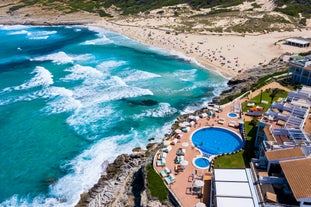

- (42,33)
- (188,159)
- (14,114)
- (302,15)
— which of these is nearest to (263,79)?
(188,159)

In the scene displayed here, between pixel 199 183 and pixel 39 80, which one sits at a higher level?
pixel 199 183

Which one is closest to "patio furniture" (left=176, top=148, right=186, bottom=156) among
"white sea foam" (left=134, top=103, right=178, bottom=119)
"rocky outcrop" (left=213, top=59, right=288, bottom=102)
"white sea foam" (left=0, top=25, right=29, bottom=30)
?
"white sea foam" (left=134, top=103, right=178, bottom=119)

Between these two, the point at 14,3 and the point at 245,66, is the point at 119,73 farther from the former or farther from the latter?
the point at 14,3

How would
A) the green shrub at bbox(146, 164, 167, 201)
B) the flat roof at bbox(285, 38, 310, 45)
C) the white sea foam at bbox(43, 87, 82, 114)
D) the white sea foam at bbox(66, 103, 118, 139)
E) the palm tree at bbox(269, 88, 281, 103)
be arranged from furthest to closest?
the flat roof at bbox(285, 38, 310, 45), the white sea foam at bbox(43, 87, 82, 114), the white sea foam at bbox(66, 103, 118, 139), the palm tree at bbox(269, 88, 281, 103), the green shrub at bbox(146, 164, 167, 201)

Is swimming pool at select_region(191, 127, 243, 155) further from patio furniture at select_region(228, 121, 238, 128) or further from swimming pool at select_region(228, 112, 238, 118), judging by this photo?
swimming pool at select_region(228, 112, 238, 118)

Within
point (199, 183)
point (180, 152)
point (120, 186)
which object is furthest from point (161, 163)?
point (120, 186)

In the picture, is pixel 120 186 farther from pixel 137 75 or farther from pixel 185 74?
pixel 185 74
